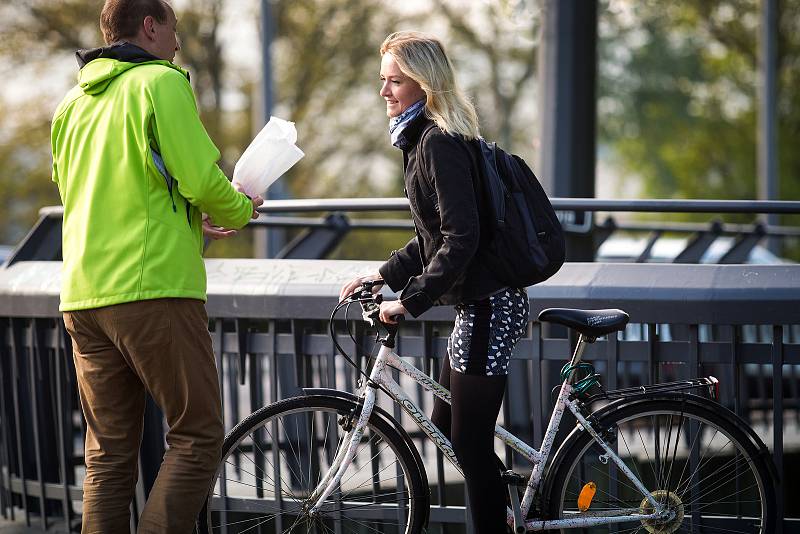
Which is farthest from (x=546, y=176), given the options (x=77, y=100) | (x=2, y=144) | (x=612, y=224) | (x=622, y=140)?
(x=622, y=140)

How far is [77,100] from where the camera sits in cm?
371

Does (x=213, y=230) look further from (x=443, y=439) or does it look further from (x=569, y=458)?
(x=569, y=458)

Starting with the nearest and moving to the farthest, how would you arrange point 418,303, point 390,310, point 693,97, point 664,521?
point 418,303 → point 390,310 → point 664,521 → point 693,97

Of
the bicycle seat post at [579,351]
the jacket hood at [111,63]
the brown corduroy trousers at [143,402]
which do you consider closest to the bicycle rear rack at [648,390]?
the bicycle seat post at [579,351]

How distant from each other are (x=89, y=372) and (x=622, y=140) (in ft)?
103

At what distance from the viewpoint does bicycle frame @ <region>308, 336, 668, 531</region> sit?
3.96m

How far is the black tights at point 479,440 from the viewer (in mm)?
3781

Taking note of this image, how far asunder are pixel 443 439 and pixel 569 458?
1.33ft

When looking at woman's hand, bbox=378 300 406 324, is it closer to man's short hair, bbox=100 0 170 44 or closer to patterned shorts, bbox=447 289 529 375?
patterned shorts, bbox=447 289 529 375

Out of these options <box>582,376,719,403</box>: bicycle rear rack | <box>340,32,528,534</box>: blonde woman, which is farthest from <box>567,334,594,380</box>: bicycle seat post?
<box>340,32,528,534</box>: blonde woman

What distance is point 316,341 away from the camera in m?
4.58

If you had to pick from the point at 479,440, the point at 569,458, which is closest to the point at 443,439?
the point at 479,440

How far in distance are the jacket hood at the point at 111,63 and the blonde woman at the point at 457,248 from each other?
0.67 metres

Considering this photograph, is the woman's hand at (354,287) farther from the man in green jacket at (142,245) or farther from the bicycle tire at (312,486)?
the man in green jacket at (142,245)
